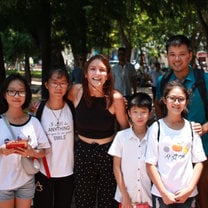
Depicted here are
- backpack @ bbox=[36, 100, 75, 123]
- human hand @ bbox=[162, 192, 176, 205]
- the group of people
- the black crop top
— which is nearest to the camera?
human hand @ bbox=[162, 192, 176, 205]

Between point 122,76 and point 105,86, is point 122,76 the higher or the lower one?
the higher one

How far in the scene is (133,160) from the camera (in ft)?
10.9

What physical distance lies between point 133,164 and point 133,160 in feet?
0.11

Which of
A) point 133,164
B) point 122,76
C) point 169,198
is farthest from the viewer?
point 122,76

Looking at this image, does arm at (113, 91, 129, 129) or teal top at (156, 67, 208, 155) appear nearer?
teal top at (156, 67, 208, 155)

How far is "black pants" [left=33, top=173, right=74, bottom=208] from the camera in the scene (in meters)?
3.61

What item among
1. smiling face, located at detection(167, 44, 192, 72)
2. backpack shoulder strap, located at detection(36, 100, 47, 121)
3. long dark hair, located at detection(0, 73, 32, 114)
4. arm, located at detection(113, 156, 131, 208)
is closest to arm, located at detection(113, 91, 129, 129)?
arm, located at detection(113, 156, 131, 208)

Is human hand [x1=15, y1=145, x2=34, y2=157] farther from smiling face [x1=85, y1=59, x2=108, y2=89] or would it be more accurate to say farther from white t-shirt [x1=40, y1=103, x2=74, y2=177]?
smiling face [x1=85, y1=59, x2=108, y2=89]

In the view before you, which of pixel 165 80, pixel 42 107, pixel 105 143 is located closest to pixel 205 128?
pixel 165 80

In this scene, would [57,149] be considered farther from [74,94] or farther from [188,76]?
[188,76]

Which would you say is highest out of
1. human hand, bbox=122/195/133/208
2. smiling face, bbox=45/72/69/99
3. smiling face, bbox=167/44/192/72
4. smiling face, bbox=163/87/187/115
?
smiling face, bbox=167/44/192/72

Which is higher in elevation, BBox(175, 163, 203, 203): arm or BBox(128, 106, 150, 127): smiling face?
BBox(128, 106, 150, 127): smiling face

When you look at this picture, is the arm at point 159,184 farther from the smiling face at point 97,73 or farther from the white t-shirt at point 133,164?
the smiling face at point 97,73

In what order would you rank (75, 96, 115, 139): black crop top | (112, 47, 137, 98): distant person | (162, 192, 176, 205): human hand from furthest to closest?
(112, 47, 137, 98): distant person
(75, 96, 115, 139): black crop top
(162, 192, 176, 205): human hand
